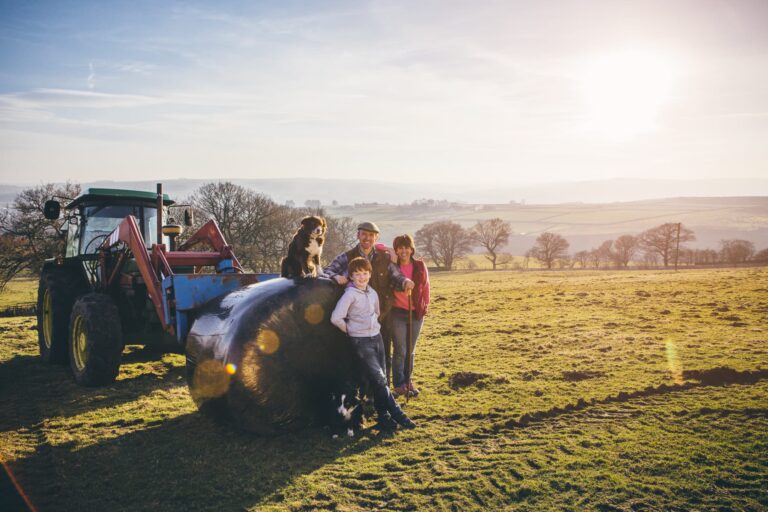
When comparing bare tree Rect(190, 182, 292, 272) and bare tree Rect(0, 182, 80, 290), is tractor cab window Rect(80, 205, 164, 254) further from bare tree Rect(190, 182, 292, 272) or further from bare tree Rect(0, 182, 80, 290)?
bare tree Rect(190, 182, 292, 272)

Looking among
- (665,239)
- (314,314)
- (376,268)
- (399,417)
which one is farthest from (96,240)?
(665,239)

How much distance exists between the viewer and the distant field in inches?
4542

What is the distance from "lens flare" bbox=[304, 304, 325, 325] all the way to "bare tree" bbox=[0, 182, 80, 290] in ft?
83.2

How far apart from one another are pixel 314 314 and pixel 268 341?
0.70 meters

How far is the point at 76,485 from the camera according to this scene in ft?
15.0

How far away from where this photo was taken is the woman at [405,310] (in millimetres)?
6941

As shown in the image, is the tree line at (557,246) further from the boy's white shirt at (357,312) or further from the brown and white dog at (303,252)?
the boy's white shirt at (357,312)

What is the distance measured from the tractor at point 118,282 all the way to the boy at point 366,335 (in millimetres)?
2085

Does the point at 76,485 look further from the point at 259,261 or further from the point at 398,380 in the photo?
the point at 259,261

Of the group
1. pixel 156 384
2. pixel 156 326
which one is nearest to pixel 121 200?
pixel 156 326

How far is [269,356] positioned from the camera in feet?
17.4

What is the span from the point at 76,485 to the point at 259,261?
2784cm

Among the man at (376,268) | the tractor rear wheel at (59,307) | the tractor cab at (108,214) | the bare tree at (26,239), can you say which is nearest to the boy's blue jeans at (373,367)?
the man at (376,268)

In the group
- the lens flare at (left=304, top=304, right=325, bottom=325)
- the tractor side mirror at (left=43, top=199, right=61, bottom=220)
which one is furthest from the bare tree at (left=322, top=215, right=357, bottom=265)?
the lens flare at (left=304, top=304, right=325, bottom=325)
